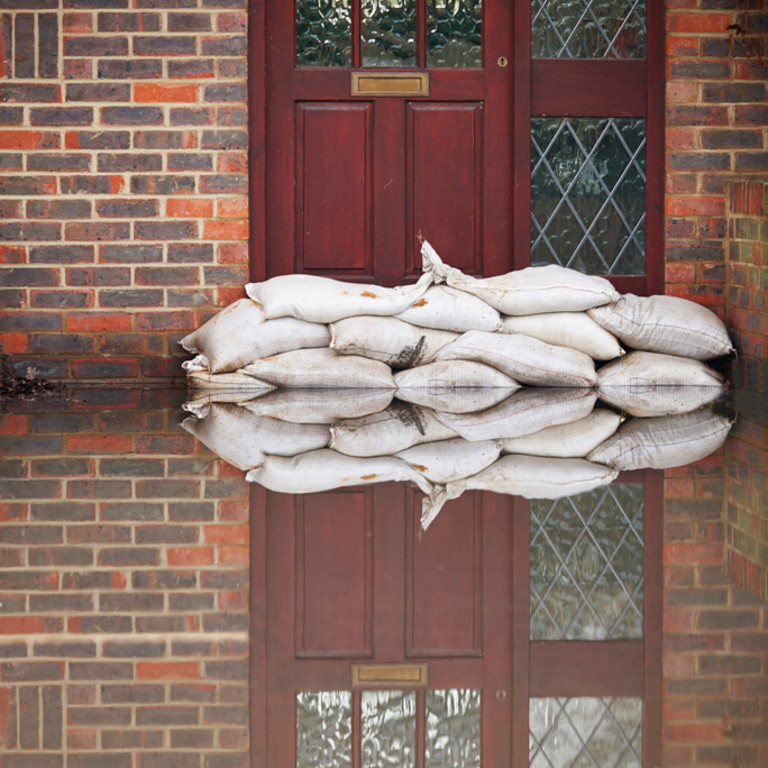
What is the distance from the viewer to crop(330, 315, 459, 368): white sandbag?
16.6ft

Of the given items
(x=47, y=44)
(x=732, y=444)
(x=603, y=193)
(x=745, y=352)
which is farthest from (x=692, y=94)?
(x=47, y=44)

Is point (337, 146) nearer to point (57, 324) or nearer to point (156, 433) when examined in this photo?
point (57, 324)

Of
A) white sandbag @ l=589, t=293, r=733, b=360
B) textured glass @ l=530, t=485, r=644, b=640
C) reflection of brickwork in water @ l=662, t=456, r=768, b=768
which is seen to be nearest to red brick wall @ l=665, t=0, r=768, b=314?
white sandbag @ l=589, t=293, r=733, b=360

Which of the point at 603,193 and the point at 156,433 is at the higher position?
the point at 603,193

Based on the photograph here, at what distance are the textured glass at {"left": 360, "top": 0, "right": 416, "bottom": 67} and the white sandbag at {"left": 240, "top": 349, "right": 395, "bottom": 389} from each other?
4.32 ft

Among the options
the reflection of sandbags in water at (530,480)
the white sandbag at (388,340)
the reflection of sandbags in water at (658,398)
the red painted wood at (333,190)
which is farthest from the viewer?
the red painted wood at (333,190)

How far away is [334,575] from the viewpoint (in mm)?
2578

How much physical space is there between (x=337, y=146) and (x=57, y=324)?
132 centimetres

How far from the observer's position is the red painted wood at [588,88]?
573cm

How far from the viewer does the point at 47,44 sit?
216 inches

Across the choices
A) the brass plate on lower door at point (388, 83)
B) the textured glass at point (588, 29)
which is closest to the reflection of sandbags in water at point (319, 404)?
the brass plate on lower door at point (388, 83)

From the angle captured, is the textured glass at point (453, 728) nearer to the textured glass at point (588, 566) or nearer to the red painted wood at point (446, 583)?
the red painted wood at point (446, 583)

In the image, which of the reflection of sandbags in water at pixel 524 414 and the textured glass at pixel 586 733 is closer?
the textured glass at pixel 586 733

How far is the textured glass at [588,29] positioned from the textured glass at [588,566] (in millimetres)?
2901
